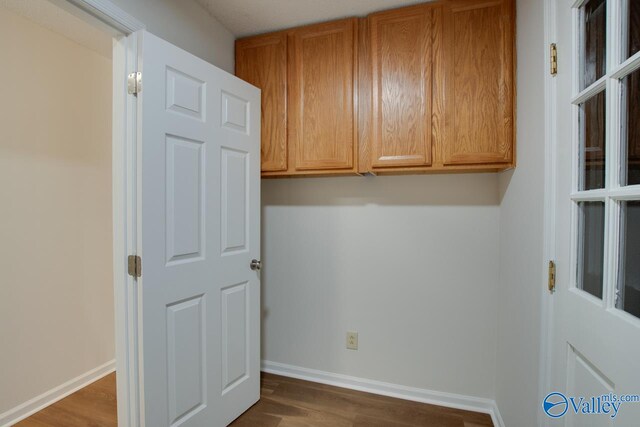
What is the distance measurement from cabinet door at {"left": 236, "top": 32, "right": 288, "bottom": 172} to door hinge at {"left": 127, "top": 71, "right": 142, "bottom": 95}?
82 cm

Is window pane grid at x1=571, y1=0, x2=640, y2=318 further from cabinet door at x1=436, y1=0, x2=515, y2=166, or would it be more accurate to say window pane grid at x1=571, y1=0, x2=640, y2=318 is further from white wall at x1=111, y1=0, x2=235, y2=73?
white wall at x1=111, y1=0, x2=235, y2=73

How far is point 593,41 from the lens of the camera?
0.91 m

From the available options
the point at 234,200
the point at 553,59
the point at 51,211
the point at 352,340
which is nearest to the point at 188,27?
the point at 234,200

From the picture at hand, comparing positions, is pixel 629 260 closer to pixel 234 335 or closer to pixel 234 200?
pixel 234 200

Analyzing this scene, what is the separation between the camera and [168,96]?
139 centimetres

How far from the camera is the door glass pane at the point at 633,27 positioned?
2.41 ft

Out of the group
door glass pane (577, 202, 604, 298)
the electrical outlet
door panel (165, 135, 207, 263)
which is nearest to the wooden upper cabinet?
door panel (165, 135, 207, 263)

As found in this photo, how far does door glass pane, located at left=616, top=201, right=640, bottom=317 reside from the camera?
0.74 metres

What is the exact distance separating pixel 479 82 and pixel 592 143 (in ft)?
2.71

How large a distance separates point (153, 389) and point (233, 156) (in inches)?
47.4

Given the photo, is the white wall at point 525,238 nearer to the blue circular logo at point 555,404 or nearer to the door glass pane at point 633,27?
the blue circular logo at point 555,404

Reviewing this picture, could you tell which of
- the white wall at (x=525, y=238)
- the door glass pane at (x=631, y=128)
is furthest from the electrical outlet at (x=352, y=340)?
the door glass pane at (x=631, y=128)

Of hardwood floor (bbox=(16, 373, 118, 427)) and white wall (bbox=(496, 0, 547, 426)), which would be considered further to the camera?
hardwood floor (bbox=(16, 373, 118, 427))

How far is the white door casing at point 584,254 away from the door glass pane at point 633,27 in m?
0.03
